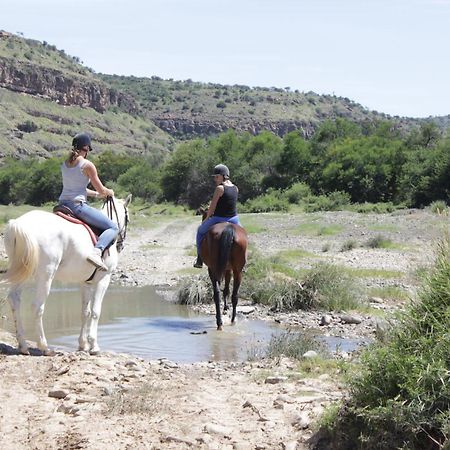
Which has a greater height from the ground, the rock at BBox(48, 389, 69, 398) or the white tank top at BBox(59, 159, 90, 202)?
the white tank top at BBox(59, 159, 90, 202)

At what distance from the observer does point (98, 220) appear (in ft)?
32.6

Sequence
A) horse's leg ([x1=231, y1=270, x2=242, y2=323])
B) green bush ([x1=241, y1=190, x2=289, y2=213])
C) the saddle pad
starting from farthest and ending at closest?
green bush ([x1=241, y1=190, x2=289, y2=213]) → horse's leg ([x1=231, y1=270, x2=242, y2=323]) → the saddle pad

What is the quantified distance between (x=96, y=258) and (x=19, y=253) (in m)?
1.17

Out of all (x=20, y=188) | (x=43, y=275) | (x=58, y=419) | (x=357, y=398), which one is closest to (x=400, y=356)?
(x=357, y=398)

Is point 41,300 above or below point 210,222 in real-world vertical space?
below

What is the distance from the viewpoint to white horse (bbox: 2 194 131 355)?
882 cm

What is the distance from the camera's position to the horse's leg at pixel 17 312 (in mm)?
9227

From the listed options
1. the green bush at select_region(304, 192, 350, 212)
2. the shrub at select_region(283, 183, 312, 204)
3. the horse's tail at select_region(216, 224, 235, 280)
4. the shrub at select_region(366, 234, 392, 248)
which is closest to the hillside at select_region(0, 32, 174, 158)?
the shrub at select_region(283, 183, 312, 204)

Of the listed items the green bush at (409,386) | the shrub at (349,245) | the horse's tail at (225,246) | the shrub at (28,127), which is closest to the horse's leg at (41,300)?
the green bush at (409,386)

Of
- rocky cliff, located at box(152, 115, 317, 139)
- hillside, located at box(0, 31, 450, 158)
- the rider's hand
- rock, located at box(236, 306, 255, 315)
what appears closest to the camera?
the rider's hand

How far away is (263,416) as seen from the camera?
7.07 metres

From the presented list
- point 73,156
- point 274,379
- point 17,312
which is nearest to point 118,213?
point 73,156

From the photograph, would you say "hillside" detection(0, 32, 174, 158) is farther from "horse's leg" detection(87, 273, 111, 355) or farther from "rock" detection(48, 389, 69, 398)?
"rock" detection(48, 389, 69, 398)

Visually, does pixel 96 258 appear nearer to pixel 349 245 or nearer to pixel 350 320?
pixel 350 320
